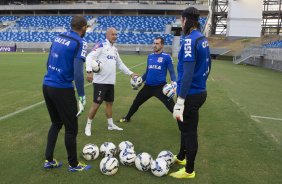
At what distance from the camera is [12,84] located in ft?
47.7

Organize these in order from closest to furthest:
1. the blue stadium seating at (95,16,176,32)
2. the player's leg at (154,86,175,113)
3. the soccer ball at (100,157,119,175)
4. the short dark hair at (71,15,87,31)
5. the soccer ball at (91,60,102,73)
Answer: the short dark hair at (71,15,87,31) < the soccer ball at (100,157,119,175) < the soccer ball at (91,60,102,73) < the player's leg at (154,86,175,113) < the blue stadium seating at (95,16,176,32)

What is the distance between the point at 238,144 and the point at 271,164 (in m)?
1.09

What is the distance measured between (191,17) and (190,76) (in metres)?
0.86

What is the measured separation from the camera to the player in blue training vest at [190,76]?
4188 millimetres

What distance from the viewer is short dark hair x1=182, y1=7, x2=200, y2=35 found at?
4.31 meters

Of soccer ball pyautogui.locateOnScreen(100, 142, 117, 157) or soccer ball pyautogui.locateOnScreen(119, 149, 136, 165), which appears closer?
soccer ball pyautogui.locateOnScreen(119, 149, 136, 165)

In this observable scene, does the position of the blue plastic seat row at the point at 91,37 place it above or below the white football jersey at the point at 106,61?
above

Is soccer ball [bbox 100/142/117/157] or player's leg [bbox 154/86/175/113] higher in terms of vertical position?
player's leg [bbox 154/86/175/113]

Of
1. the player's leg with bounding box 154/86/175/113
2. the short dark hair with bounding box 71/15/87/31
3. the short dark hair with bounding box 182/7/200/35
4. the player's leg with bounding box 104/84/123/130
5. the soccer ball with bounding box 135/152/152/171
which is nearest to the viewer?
the short dark hair with bounding box 182/7/200/35

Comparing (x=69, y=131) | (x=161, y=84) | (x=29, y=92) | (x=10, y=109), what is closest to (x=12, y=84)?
(x=29, y=92)

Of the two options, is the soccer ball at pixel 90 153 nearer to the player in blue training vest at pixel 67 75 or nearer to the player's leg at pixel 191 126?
the player in blue training vest at pixel 67 75

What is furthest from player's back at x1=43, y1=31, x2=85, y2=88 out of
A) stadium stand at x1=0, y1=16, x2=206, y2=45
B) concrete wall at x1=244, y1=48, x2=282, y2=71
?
stadium stand at x1=0, y1=16, x2=206, y2=45

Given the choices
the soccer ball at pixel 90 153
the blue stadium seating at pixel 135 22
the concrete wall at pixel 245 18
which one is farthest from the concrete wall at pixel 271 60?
the blue stadium seating at pixel 135 22

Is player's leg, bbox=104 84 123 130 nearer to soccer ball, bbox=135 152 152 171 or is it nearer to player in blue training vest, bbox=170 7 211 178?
soccer ball, bbox=135 152 152 171
